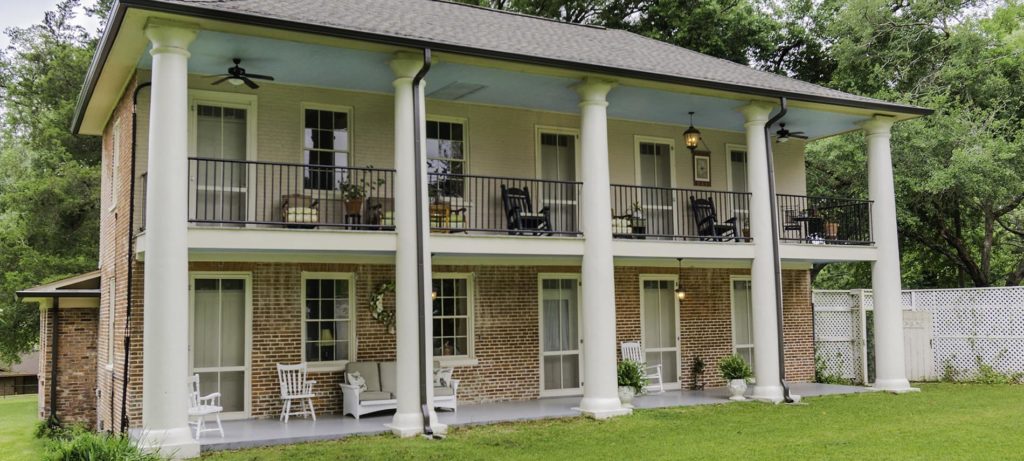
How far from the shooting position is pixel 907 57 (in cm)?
2133

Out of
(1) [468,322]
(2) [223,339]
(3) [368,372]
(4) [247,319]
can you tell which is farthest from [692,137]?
(2) [223,339]

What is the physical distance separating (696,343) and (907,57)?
10.8m

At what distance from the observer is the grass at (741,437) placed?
9.27 meters

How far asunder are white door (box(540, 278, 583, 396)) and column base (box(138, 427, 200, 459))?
6451 millimetres

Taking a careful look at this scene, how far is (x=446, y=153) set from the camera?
44.8ft

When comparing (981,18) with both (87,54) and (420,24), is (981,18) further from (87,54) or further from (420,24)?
(87,54)

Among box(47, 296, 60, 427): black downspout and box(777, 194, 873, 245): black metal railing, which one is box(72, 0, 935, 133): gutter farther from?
box(47, 296, 60, 427): black downspout

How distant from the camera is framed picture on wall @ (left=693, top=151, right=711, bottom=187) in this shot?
625 inches

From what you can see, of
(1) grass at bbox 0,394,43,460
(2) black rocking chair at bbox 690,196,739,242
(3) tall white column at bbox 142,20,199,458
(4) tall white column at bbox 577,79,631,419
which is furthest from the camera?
(2) black rocking chair at bbox 690,196,739,242

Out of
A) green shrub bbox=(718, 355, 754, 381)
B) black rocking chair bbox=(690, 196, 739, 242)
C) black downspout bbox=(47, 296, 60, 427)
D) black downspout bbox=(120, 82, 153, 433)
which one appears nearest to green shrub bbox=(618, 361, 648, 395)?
green shrub bbox=(718, 355, 754, 381)

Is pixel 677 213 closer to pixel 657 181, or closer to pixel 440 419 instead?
pixel 657 181

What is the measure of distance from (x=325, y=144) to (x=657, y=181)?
20.3 ft

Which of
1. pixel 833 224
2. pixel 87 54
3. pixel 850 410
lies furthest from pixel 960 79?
pixel 87 54

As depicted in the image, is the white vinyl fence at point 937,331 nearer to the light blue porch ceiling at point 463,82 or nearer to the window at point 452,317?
the light blue porch ceiling at point 463,82
